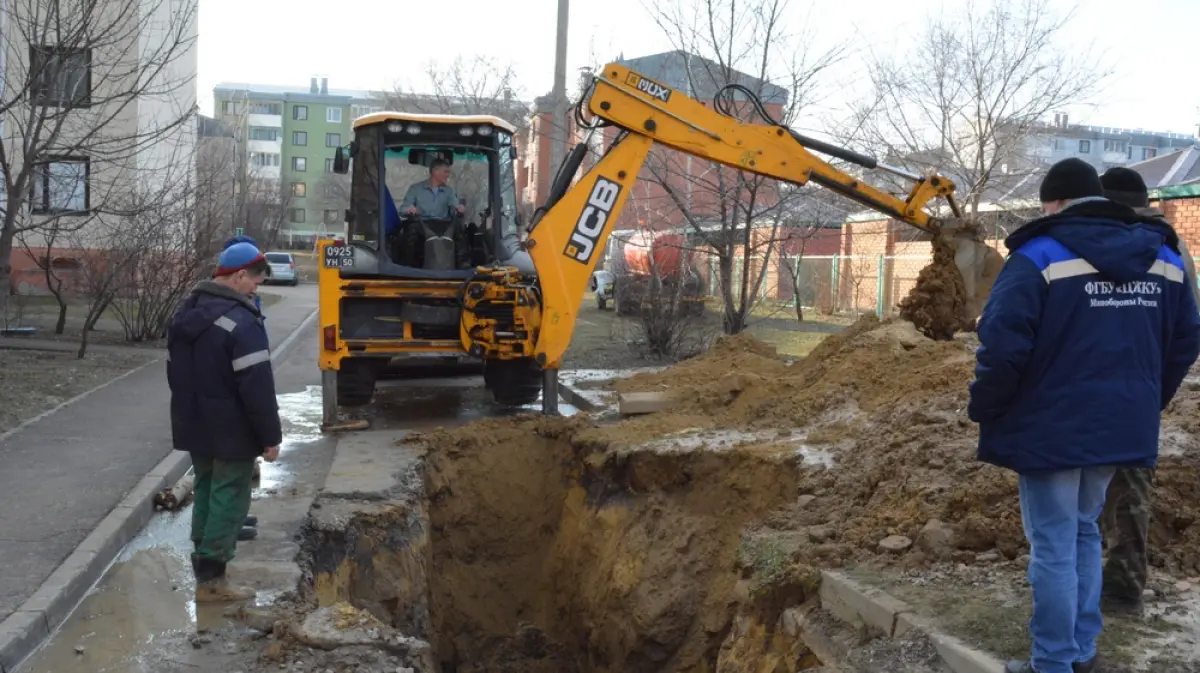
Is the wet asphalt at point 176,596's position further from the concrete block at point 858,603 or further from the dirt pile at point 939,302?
the dirt pile at point 939,302

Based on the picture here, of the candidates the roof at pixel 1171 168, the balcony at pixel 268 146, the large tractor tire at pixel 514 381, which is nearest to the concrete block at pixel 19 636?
the large tractor tire at pixel 514 381

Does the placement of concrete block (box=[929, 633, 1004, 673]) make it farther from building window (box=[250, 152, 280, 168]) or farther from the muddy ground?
building window (box=[250, 152, 280, 168])

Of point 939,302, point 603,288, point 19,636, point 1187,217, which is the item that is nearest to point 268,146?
point 603,288

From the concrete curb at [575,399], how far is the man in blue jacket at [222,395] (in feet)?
19.4

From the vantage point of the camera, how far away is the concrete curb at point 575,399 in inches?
444

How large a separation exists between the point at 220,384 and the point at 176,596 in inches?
49.0

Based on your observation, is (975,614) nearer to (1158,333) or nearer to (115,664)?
(1158,333)

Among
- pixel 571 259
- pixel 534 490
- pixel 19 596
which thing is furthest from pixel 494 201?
pixel 19 596

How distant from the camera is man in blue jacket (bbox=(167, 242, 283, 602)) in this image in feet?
17.2

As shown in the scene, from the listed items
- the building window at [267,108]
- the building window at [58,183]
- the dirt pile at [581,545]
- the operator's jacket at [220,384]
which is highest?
the building window at [267,108]

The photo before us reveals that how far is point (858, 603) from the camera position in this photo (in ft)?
15.6

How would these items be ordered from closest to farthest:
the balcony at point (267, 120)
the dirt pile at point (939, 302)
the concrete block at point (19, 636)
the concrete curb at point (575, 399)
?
1. the concrete block at point (19, 636)
2. the dirt pile at point (939, 302)
3. the concrete curb at point (575, 399)
4. the balcony at point (267, 120)

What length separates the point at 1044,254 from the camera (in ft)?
12.4

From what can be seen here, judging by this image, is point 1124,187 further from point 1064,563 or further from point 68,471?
point 68,471
